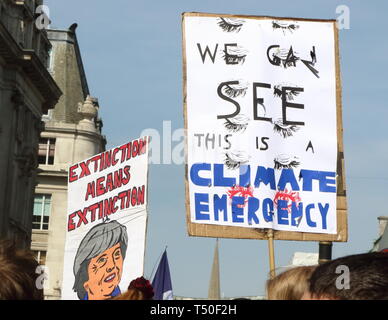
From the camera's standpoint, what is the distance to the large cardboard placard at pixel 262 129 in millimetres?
7832

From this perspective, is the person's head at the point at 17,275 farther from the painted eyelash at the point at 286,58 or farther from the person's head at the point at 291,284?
the painted eyelash at the point at 286,58

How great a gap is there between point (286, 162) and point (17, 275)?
4300 millimetres

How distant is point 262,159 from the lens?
7.89 m

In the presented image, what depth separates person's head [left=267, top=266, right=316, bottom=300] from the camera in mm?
3955

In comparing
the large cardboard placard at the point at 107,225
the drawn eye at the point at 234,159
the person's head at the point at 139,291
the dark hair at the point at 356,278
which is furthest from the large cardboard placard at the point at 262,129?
the large cardboard placard at the point at 107,225

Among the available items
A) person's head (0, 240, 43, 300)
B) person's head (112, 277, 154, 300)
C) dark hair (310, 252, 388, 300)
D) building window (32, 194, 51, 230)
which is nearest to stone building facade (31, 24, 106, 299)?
building window (32, 194, 51, 230)

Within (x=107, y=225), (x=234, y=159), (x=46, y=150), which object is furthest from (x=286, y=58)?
(x=46, y=150)

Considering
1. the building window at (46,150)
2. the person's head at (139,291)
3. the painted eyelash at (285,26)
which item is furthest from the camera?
the building window at (46,150)

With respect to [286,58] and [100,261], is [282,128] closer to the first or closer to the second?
A: [286,58]

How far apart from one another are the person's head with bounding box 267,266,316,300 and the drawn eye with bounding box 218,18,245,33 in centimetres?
447

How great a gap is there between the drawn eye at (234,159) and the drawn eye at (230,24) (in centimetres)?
119

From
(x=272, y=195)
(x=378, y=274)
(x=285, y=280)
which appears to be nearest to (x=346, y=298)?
(x=378, y=274)
